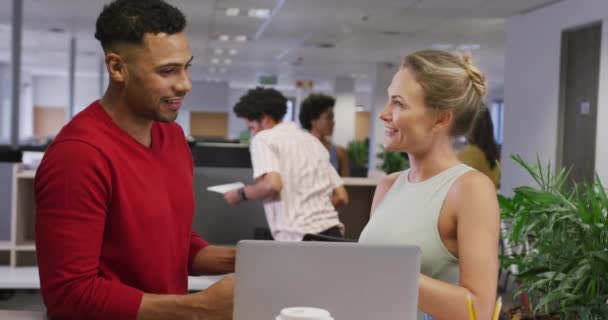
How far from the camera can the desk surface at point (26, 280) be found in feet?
12.9

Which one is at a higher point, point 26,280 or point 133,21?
point 133,21

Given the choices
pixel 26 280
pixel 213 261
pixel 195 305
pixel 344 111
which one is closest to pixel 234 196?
pixel 26 280

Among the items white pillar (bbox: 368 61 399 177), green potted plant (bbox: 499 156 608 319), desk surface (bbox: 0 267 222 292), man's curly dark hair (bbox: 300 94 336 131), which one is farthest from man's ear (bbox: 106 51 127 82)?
white pillar (bbox: 368 61 399 177)

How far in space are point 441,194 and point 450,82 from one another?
0.26 meters

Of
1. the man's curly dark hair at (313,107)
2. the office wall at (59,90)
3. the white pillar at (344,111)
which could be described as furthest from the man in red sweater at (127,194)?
the office wall at (59,90)

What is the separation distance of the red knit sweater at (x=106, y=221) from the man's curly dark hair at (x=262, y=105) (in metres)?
2.61

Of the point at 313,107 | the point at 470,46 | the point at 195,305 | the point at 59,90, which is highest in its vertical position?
the point at 470,46

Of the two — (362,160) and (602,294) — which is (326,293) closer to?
(602,294)

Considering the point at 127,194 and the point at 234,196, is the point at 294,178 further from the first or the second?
the point at 127,194

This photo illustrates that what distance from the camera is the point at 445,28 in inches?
421

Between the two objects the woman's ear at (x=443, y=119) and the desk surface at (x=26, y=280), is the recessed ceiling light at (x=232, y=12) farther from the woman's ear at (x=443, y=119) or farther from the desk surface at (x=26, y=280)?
the woman's ear at (x=443, y=119)

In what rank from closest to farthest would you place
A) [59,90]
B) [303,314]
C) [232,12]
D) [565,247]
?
[303,314], [565,247], [232,12], [59,90]

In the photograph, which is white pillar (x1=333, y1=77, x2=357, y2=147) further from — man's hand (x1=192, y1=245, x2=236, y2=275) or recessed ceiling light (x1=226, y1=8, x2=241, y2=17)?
man's hand (x1=192, y1=245, x2=236, y2=275)

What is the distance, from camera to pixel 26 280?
4289mm
